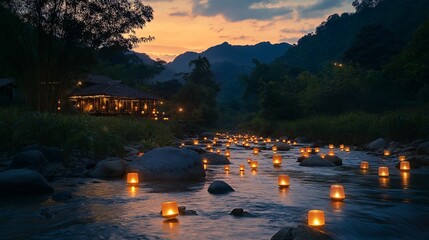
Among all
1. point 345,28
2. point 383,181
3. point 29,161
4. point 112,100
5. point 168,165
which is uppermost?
point 345,28

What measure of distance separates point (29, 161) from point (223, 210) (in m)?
6.55

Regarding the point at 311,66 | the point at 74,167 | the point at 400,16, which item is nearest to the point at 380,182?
the point at 74,167

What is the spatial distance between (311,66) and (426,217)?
87009mm

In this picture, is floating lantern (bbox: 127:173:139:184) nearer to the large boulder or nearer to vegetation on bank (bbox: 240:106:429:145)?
the large boulder

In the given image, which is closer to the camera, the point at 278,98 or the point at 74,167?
the point at 74,167

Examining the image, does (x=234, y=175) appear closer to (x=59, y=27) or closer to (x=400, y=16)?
(x=59, y=27)

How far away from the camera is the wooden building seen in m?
43.4

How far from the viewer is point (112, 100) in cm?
4612

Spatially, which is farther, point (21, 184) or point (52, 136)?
point (52, 136)

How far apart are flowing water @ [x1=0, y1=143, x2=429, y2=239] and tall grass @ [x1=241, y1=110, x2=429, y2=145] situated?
11.6 m

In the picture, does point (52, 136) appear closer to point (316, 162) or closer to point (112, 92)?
point (316, 162)

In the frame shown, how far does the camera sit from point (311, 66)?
9181 centimetres

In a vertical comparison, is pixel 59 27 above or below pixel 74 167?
above

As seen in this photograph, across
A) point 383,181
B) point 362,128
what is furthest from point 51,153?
point 362,128
